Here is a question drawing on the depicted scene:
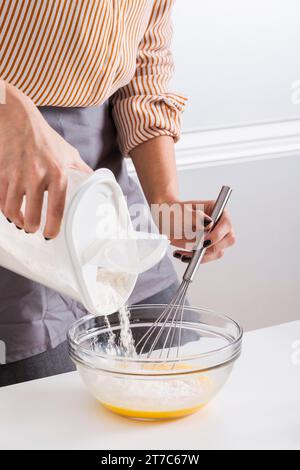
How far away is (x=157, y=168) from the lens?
1.20 meters

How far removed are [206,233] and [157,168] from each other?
202mm

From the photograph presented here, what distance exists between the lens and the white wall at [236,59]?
1941 mm

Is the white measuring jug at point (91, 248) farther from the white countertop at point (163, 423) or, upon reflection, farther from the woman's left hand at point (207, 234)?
the woman's left hand at point (207, 234)

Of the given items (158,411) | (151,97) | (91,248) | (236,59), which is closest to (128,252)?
(91,248)

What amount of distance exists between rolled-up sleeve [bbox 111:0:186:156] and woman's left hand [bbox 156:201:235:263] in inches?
5.2

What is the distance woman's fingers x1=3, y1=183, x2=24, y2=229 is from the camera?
27.7 inches

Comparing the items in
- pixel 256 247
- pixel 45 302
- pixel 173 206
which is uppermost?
pixel 173 206

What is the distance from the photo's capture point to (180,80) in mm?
1945

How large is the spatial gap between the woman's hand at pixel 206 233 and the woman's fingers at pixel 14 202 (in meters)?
0.33

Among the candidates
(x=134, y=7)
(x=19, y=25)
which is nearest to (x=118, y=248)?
(x=19, y=25)

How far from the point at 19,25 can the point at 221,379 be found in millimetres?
481

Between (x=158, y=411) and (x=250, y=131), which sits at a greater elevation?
(x=158, y=411)

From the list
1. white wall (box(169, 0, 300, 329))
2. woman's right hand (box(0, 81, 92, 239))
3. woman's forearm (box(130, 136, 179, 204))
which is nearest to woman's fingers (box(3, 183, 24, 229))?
woman's right hand (box(0, 81, 92, 239))

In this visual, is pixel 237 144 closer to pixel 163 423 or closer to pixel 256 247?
pixel 256 247
